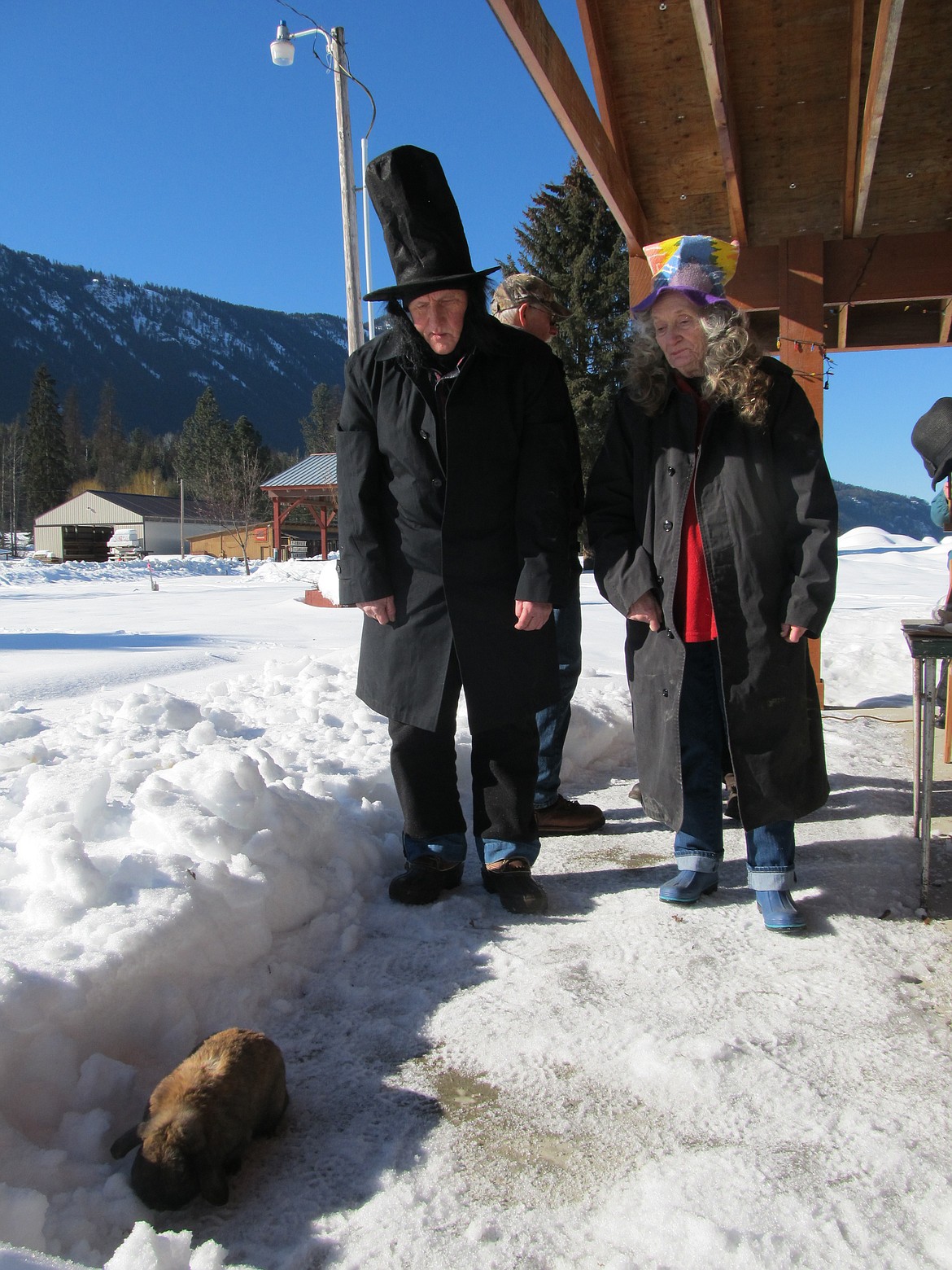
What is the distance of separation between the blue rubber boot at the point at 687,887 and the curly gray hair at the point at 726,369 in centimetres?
121

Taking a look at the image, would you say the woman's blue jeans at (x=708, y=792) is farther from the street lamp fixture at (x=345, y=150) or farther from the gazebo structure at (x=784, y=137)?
the street lamp fixture at (x=345, y=150)

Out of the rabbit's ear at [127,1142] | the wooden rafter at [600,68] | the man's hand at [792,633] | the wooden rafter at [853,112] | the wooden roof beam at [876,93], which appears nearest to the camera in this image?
the rabbit's ear at [127,1142]

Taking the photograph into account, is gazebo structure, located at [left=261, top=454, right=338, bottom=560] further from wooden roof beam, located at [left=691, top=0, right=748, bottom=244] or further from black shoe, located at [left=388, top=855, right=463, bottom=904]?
black shoe, located at [left=388, top=855, right=463, bottom=904]

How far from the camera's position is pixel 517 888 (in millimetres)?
2375

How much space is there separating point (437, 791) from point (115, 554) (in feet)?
136

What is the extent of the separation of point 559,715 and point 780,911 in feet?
3.36

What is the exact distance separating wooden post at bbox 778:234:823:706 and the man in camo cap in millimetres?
1894

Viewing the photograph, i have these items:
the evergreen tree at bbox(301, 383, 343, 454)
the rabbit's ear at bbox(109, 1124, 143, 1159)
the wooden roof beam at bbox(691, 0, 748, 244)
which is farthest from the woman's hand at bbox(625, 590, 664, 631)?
the evergreen tree at bbox(301, 383, 343, 454)

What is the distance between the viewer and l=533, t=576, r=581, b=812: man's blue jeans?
9.79 ft

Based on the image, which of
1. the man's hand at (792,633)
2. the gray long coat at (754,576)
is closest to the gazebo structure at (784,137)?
the gray long coat at (754,576)

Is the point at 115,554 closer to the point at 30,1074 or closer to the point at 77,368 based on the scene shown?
the point at 30,1074

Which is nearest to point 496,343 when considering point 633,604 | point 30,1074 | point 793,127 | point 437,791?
point 633,604

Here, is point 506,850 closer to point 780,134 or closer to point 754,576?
point 754,576

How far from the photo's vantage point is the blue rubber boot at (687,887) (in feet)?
7.83
